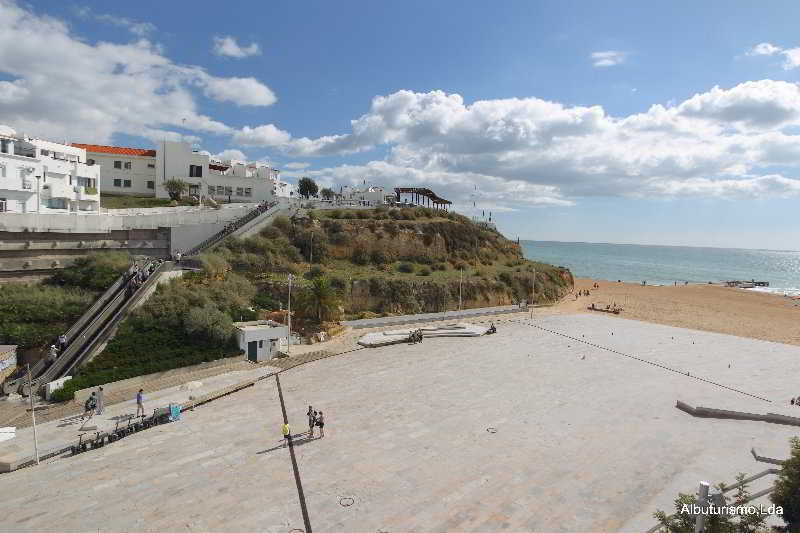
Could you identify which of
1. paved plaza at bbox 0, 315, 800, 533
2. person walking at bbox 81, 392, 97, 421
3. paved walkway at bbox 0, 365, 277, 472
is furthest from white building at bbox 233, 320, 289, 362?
person walking at bbox 81, 392, 97, 421

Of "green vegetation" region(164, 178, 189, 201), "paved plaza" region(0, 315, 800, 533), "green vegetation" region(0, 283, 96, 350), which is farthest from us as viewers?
"green vegetation" region(164, 178, 189, 201)

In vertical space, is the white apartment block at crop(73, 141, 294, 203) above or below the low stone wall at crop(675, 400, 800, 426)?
above

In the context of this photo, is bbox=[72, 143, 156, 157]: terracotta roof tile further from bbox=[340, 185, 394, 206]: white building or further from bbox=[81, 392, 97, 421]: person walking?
bbox=[81, 392, 97, 421]: person walking

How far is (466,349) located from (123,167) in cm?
4918

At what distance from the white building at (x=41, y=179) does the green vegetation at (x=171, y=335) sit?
15790 millimetres

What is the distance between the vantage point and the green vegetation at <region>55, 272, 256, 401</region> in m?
20.9

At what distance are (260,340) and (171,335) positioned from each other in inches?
186

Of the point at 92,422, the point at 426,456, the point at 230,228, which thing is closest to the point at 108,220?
the point at 230,228

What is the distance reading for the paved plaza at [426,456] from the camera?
1079cm

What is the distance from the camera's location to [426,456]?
13867 millimetres

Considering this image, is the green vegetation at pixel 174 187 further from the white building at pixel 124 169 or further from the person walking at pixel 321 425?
the person walking at pixel 321 425

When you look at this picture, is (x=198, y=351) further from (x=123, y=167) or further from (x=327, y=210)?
(x=123, y=167)

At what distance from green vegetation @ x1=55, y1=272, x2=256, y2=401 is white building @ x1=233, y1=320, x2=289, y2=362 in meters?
0.55

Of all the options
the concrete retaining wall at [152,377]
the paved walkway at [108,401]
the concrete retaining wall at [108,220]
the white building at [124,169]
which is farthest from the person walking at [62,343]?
the white building at [124,169]
